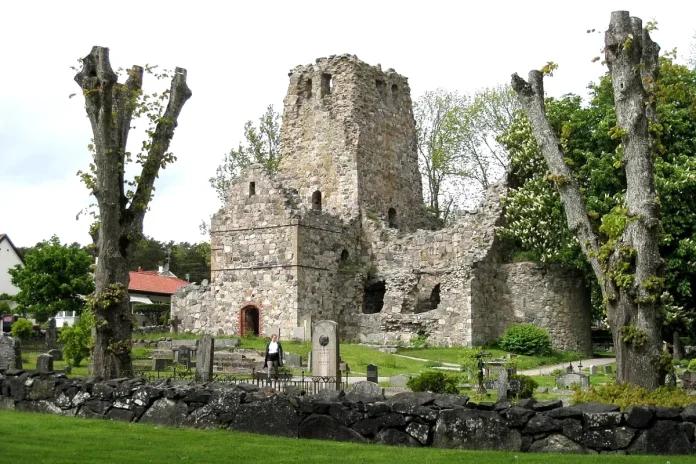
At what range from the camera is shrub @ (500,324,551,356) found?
3619 cm

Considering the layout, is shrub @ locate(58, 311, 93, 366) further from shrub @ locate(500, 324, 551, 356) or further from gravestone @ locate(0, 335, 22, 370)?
shrub @ locate(500, 324, 551, 356)

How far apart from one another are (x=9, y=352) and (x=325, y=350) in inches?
333

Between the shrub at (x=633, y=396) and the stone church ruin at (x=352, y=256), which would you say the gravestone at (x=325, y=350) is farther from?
the stone church ruin at (x=352, y=256)

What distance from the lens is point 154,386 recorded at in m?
16.6

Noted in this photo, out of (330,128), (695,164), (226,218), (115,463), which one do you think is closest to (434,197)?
(330,128)

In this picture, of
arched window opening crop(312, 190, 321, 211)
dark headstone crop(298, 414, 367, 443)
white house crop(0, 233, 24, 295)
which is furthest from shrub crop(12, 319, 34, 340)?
white house crop(0, 233, 24, 295)

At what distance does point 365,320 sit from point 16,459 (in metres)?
28.4

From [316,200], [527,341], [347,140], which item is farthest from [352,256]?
[527,341]

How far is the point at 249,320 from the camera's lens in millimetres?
39719

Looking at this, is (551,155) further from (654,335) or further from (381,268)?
(381,268)

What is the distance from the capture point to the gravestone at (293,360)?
2998 centimetres

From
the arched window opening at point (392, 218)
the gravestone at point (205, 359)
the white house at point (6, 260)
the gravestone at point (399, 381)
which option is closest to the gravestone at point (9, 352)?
the gravestone at point (205, 359)

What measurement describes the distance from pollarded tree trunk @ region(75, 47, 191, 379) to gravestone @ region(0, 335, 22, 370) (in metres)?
6.18

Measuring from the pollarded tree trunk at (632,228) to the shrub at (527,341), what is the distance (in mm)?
18936
